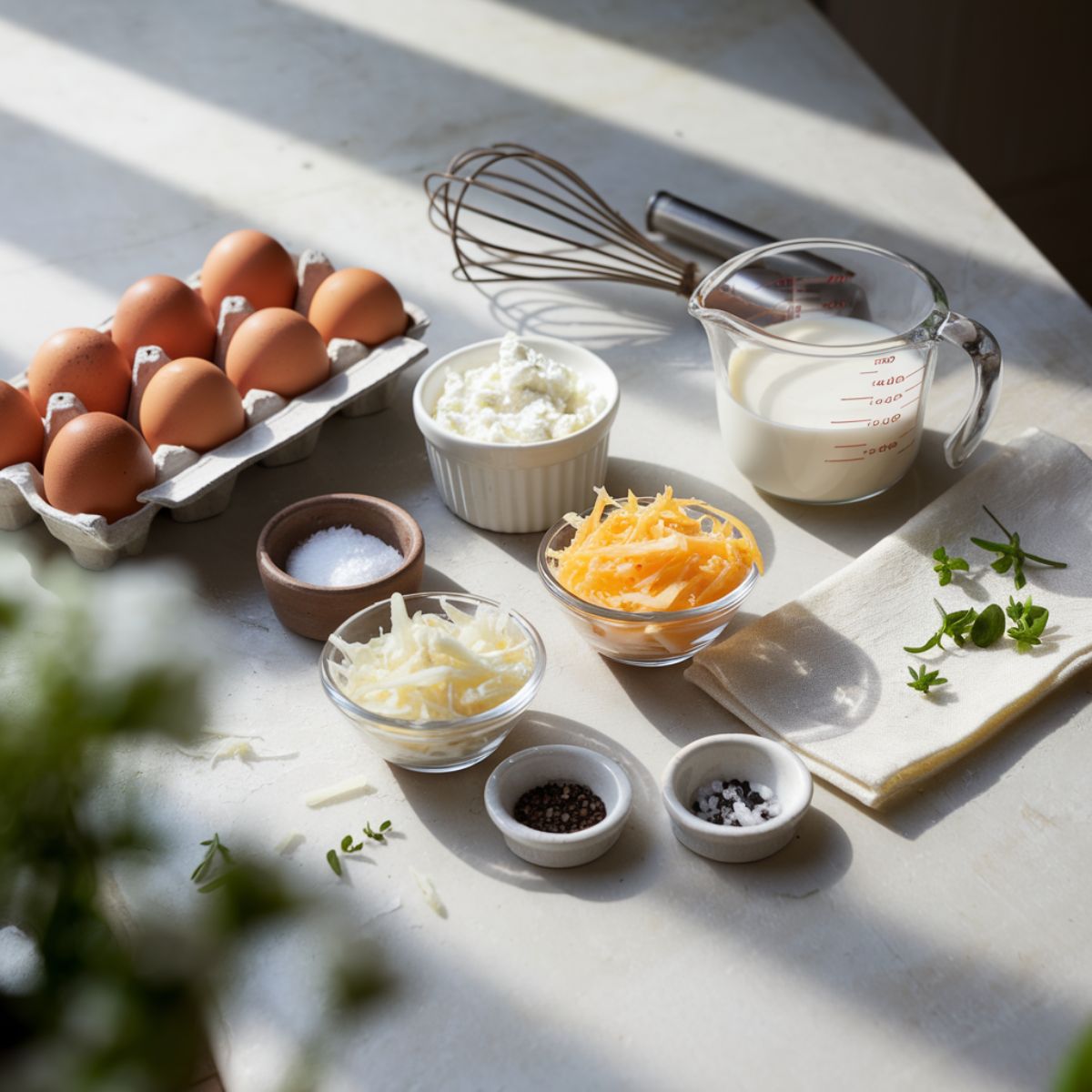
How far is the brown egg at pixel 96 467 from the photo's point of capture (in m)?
1.23

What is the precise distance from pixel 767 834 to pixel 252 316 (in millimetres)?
845

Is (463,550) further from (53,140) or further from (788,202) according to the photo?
(53,140)

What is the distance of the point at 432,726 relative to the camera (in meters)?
0.99

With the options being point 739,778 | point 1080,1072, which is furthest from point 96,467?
point 1080,1072

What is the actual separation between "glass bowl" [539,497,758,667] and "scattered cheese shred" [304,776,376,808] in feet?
0.79

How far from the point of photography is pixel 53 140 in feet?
7.03

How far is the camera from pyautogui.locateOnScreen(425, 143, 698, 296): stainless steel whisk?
1.70 m

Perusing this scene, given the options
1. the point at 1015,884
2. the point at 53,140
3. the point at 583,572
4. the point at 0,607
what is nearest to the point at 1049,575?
the point at 1015,884

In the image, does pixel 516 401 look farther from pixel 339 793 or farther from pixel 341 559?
pixel 339 793

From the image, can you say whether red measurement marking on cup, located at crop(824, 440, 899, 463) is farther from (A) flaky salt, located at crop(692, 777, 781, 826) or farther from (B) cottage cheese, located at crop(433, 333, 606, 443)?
(A) flaky salt, located at crop(692, 777, 781, 826)

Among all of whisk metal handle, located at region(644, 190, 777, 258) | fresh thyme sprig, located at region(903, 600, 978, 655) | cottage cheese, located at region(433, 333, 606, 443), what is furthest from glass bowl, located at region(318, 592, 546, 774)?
whisk metal handle, located at region(644, 190, 777, 258)

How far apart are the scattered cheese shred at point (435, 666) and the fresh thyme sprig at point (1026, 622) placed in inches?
17.9

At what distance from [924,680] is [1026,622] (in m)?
0.13

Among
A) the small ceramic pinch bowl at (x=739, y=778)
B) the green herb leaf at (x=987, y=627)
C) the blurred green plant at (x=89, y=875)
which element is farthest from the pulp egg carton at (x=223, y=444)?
the blurred green plant at (x=89, y=875)
